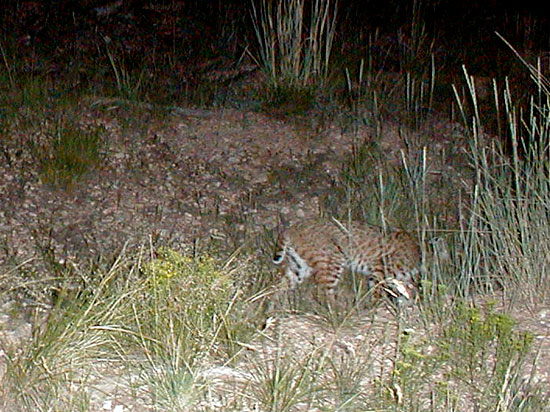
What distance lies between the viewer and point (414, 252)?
6.70 metres

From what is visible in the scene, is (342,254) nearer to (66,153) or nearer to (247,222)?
(247,222)

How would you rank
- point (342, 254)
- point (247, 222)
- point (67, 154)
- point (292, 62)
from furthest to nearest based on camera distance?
point (292, 62)
point (67, 154)
point (247, 222)
point (342, 254)

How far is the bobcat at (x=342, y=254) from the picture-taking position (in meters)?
6.56

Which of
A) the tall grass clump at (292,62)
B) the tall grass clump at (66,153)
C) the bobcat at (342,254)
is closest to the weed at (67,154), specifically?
the tall grass clump at (66,153)

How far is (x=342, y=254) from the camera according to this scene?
260 inches

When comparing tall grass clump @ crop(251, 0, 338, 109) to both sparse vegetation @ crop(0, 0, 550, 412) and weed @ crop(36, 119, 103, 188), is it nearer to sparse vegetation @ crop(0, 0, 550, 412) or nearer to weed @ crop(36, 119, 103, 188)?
sparse vegetation @ crop(0, 0, 550, 412)

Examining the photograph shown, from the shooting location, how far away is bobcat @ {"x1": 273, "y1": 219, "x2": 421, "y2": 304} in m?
6.56

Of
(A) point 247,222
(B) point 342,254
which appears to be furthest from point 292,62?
(B) point 342,254

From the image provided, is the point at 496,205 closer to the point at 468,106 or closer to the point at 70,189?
the point at 70,189

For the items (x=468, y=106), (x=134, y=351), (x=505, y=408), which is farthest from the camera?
(x=468, y=106)

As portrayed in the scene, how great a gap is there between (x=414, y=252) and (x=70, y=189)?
274 cm

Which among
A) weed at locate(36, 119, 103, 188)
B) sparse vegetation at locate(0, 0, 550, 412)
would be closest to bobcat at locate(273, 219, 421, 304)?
sparse vegetation at locate(0, 0, 550, 412)

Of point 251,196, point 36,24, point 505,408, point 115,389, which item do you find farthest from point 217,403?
point 36,24

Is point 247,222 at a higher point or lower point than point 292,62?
lower
